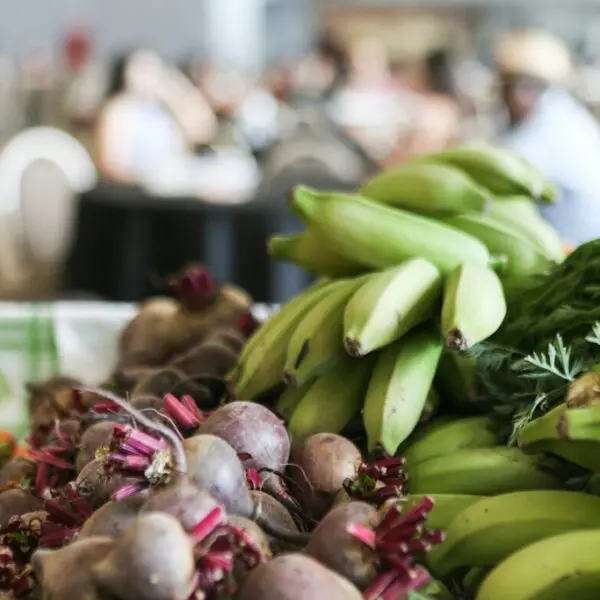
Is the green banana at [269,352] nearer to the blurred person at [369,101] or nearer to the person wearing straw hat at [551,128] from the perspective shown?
the person wearing straw hat at [551,128]

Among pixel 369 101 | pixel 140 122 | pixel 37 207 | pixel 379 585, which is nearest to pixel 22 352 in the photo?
pixel 379 585

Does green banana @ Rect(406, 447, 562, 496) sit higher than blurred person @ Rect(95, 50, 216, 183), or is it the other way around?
green banana @ Rect(406, 447, 562, 496)

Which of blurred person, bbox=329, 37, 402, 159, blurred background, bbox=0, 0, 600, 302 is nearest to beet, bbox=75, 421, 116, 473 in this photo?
blurred background, bbox=0, 0, 600, 302

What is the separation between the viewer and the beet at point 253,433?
81 centimetres

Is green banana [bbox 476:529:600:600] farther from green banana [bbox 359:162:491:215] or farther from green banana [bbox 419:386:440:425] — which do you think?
green banana [bbox 359:162:491:215]

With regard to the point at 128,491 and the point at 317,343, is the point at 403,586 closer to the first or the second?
the point at 128,491

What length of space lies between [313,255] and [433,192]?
0.16m

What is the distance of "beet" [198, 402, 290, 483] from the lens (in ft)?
2.67

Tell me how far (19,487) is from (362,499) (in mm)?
347

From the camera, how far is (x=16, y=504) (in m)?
0.89

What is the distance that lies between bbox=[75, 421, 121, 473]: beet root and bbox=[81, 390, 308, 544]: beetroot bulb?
17cm

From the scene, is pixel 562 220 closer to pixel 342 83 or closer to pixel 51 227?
pixel 51 227

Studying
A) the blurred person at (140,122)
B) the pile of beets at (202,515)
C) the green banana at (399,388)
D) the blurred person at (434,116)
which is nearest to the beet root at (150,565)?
the pile of beets at (202,515)

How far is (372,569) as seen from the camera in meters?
0.67
